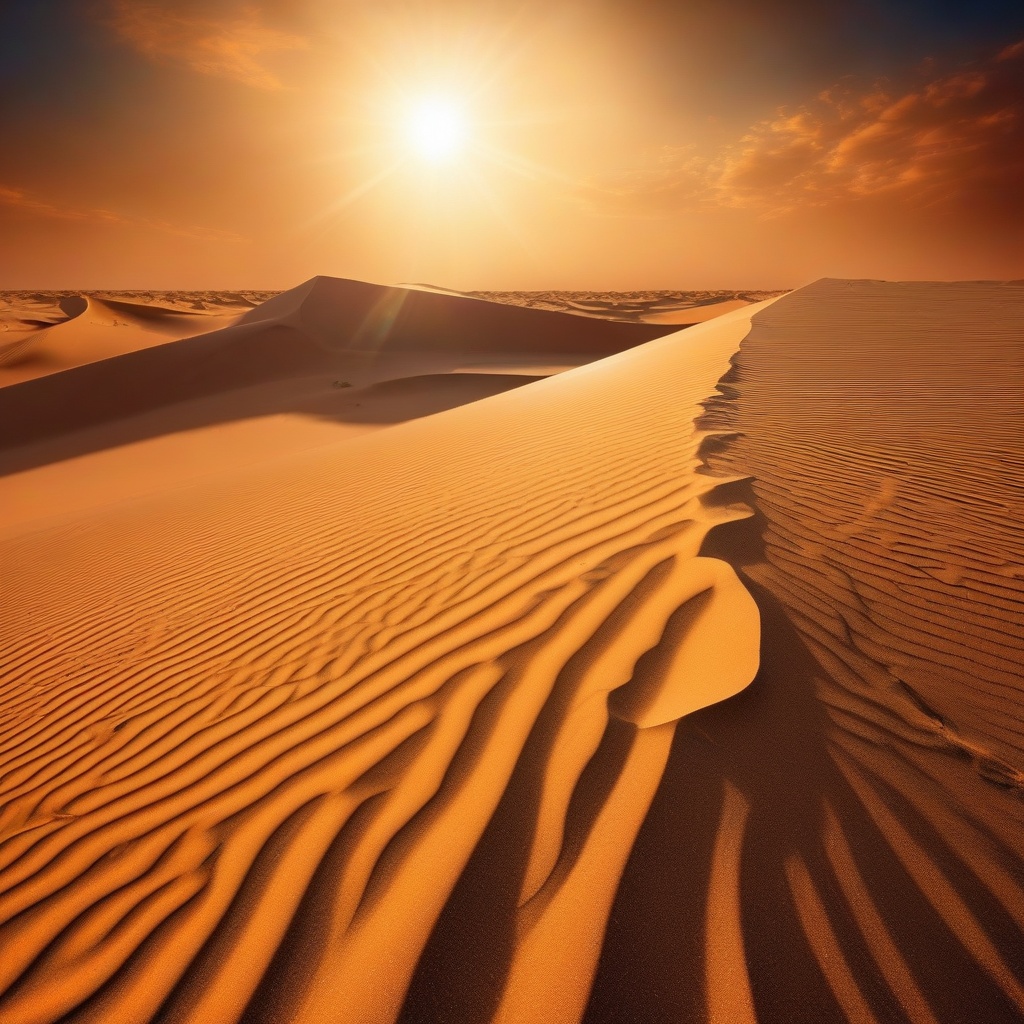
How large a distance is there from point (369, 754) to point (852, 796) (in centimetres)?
147

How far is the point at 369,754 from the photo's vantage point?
6.64 ft

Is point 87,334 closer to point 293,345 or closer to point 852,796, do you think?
point 293,345

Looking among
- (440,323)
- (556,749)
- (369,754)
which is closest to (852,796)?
(556,749)

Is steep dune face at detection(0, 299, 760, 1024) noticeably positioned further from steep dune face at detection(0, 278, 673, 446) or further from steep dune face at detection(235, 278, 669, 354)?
steep dune face at detection(235, 278, 669, 354)

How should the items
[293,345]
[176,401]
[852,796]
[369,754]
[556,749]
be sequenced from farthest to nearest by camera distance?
[293,345]
[176,401]
[369,754]
[556,749]
[852,796]

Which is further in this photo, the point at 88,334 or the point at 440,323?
the point at 440,323

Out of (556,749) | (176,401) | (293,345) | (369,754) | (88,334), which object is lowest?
(176,401)

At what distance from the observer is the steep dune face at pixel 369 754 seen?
139cm

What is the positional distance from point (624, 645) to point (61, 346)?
26.2 m

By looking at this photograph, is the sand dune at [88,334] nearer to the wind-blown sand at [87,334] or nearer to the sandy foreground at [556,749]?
the wind-blown sand at [87,334]

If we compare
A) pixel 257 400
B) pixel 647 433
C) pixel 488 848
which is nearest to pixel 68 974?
pixel 488 848

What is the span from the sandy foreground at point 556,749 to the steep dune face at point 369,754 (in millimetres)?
12

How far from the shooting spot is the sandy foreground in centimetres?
131

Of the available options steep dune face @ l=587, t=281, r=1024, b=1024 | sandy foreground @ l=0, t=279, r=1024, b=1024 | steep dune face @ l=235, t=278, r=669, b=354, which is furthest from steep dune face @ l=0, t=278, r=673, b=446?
steep dune face @ l=587, t=281, r=1024, b=1024
